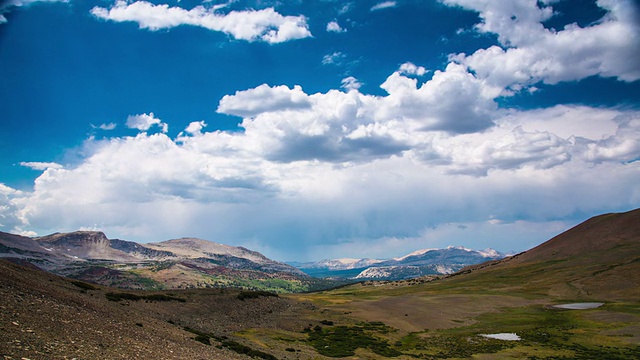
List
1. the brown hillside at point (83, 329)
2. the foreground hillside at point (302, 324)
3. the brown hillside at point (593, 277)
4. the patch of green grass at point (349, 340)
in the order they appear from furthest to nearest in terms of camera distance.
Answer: the brown hillside at point (593, 277)
the patch of green grass at point (349, 340)
the foreground hillside at point (302, 324)
the brown hillside at point (83, 329)

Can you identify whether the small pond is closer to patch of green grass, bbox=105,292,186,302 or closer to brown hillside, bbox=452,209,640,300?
brown hillside, bbox=452,209,640,300

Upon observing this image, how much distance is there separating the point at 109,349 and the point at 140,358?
2.70 metres

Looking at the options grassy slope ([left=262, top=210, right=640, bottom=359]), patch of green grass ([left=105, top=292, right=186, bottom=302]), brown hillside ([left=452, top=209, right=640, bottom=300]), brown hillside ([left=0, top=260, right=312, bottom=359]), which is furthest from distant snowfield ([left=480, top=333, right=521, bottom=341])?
brown hillside ([left=452, top=209, right=640, bottom=300])

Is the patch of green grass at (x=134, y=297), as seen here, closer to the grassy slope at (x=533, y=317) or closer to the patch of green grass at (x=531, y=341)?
the grassy slope at (x=533, y=317)

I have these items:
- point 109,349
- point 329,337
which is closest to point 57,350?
point 109,349

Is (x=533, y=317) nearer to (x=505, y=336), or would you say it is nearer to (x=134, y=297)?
(x=505, y=336)

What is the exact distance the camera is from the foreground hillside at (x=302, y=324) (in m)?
34.0

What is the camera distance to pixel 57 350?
1066 inches

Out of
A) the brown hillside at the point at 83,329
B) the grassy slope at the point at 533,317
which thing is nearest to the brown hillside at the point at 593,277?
the grassy slope at the point at 533,317

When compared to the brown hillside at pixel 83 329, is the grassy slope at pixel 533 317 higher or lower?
lower

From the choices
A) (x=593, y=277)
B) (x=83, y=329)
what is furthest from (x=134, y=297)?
(x=593, y=277)

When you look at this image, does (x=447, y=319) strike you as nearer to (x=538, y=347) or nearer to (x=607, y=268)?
(x=538, y=347)

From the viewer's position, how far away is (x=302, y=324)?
84.4m

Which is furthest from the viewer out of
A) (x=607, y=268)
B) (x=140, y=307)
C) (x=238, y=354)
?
(x=607, y=268)
